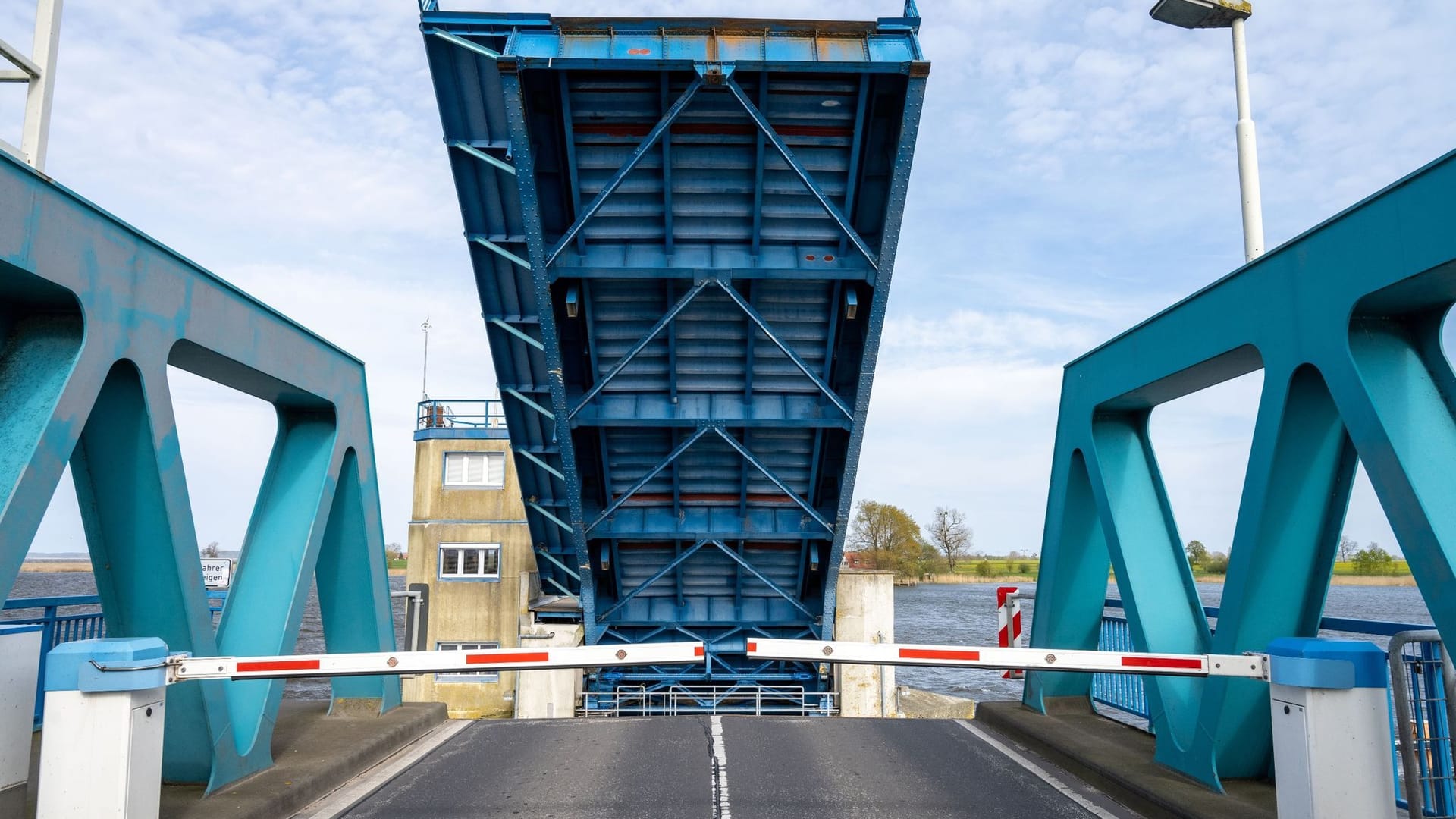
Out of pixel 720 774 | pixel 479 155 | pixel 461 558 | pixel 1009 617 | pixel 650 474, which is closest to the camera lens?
pixel 720 774

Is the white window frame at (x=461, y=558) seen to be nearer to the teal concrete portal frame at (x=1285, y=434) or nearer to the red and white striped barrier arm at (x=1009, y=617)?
the red and white striped barrier arm at (x=1009, y=617)

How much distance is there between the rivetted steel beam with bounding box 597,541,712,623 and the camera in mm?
13258

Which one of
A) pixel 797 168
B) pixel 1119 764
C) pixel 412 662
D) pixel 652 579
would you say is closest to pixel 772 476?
pixel 652 579

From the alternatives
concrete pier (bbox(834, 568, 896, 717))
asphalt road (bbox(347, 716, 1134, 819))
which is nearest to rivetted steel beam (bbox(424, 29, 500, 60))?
asphalt road (bbox(347, 716, 1134, 819))

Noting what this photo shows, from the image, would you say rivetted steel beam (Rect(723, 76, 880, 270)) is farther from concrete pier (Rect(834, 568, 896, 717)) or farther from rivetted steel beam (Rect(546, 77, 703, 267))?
concrete pier (Rect(834, 568, 896, 717))

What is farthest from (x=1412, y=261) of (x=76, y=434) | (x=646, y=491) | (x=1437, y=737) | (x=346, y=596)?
(x=646, y=491)

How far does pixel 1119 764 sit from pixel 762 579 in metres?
7.80

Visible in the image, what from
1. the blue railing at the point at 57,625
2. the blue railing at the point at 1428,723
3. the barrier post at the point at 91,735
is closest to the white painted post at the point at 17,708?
the barrier post at the point at 91,735

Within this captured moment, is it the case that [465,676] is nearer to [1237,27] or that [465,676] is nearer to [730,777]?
[730,777]

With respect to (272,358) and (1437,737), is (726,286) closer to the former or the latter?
(272,358)

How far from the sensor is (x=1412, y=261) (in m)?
4.05

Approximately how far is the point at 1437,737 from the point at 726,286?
676cm

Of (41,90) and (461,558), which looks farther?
(461,558)

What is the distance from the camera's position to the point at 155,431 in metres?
5.16
